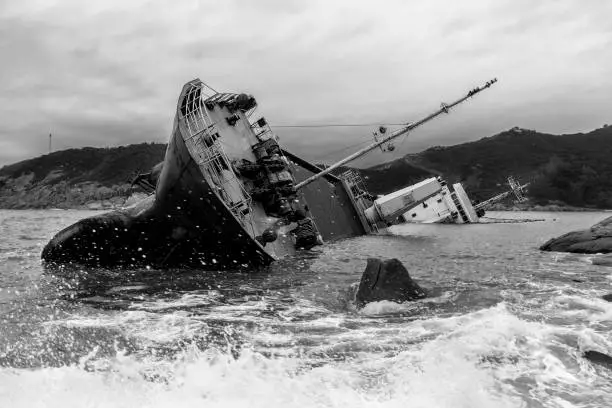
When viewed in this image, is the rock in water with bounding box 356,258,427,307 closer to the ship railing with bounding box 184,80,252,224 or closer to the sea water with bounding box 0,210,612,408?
the sea water with bounding box 0,210,612,408

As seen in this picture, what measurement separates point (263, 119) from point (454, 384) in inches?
779

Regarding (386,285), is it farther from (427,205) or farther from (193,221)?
(427,205)

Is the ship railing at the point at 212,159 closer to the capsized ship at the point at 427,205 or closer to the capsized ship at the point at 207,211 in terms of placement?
the capsized ship at the point at 207,211

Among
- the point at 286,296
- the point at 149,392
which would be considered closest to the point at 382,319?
the point at 286,296

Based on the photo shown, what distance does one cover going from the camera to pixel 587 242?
23266 millimetres

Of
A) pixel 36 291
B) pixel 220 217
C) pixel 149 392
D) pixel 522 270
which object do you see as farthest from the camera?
pixel 522 270

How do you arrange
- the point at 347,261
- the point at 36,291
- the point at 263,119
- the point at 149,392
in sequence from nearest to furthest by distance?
the point at 149,392 < the point at 36,291 < the point at 347,261 < the point at 263,119

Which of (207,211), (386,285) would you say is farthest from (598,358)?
(207,211)

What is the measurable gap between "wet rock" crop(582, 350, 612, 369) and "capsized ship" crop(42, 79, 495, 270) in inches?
408

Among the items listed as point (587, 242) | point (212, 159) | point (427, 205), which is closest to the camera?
point (212, 159)

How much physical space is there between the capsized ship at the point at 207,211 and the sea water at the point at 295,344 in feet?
8.29

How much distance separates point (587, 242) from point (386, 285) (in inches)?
680

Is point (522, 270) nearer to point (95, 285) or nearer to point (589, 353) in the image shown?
point (589, 353)

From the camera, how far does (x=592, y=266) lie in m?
17.0
